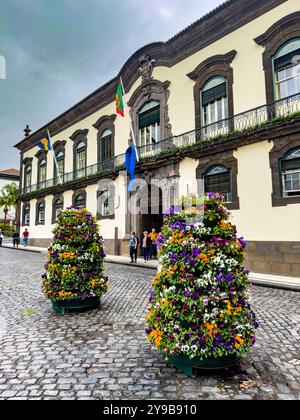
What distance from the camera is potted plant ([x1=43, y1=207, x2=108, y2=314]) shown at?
530cm

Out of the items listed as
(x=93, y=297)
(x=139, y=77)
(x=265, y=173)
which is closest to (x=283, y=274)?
(x=265, y=173)

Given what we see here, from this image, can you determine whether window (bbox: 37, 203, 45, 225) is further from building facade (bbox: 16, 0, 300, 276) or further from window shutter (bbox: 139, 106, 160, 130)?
window shutter (bbox: 139, 106, 160, 130)

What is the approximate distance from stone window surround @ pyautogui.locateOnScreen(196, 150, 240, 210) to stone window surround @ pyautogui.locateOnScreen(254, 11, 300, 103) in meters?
2.63

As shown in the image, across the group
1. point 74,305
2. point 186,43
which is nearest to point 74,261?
point 74,305

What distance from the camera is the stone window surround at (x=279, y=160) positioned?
10.1 m

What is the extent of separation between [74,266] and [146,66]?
48.9ft

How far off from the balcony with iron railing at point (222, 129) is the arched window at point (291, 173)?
4.69ft

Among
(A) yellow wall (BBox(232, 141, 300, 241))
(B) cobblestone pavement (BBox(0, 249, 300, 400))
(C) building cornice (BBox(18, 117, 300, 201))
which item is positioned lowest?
(B) cobblestone pavement (BBox(0, 249, 300, 400))

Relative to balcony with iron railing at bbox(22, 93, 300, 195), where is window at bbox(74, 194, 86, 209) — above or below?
below

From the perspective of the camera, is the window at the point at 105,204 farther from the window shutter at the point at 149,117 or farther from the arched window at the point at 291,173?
the arched window at the point at 291,173

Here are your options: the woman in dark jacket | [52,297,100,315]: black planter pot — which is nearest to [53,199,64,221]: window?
the woman in dark jacket

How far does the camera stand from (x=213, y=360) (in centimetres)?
295
